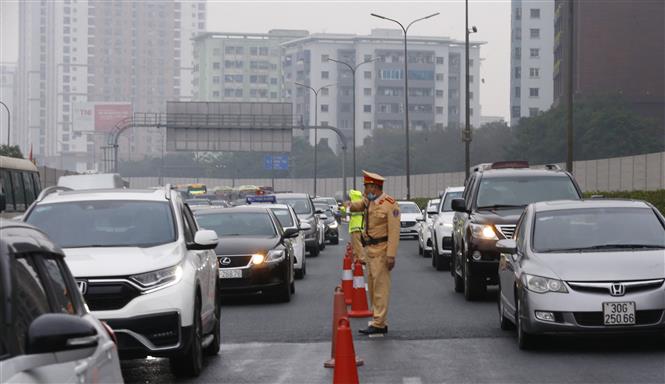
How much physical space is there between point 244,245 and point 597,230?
299 inches

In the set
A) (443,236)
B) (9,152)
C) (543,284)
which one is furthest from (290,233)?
(9,152)

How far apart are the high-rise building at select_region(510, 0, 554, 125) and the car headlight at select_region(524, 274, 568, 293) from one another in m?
170

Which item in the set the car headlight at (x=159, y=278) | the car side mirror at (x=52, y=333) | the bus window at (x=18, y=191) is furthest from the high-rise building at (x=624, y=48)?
the car side mirror at (x=52, y=333)

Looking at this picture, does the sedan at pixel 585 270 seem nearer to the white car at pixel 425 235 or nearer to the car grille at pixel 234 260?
the car grille at pixel 234 260

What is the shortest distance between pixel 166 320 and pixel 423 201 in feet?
226

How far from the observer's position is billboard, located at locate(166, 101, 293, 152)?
82.8 meters

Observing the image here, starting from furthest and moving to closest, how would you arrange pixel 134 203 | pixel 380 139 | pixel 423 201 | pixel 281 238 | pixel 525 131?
pixel 380 139 → pixel 525 131 → pixel 423 201 → pixel 281 238 → pixel 134 203

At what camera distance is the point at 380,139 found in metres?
187

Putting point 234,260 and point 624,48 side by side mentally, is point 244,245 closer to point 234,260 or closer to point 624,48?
point 234,260

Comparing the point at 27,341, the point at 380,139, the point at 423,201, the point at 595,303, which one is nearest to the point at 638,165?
the point at 423,201

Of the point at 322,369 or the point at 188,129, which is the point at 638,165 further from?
the point at 322,369

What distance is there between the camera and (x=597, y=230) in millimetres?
15016

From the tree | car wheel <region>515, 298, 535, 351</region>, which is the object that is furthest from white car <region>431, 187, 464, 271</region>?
the tree

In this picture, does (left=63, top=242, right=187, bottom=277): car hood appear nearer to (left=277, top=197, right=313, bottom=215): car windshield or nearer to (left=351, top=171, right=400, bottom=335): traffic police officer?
(left=351, top=171, right=400, bottom=335): traffic police officer
